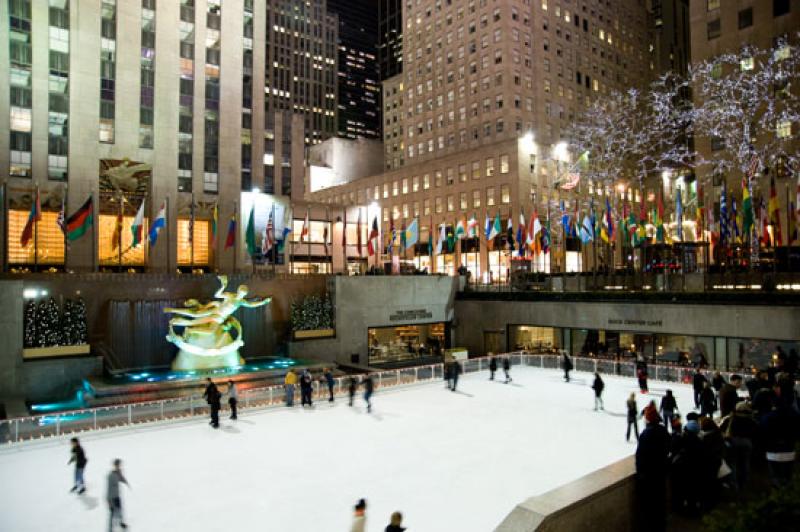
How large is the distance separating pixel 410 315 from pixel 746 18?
1524 inches

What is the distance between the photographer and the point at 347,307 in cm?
3541

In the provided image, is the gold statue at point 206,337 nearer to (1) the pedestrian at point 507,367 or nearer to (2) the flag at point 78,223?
(2) the flag at point 78,223

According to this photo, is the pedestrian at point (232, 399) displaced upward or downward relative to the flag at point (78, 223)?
downward

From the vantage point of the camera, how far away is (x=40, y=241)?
3834 centimetres

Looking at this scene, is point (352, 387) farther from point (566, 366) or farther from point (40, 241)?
point (40, 241)

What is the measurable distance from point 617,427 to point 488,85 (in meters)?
63.6

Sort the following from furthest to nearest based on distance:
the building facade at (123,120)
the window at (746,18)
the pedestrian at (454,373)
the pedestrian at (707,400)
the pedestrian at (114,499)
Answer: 1. the window at (746,18)
2. the building facade at (123,120)
3. the pedestrian at (454,373)
4. the pedestrian at (707,400)
5. the pedestrian at (114,499)

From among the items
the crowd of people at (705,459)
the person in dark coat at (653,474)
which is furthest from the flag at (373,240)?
the person in dark coat at (653,474)

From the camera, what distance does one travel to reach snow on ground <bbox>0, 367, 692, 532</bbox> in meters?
11.0

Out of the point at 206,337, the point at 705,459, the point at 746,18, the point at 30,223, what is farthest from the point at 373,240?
the point at 746,18

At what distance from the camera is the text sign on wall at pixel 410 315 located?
37406 millimetres

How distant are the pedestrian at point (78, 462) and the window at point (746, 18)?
5641cm

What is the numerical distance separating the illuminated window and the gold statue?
1668cm

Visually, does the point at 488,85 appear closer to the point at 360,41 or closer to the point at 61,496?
the point at 61,496
